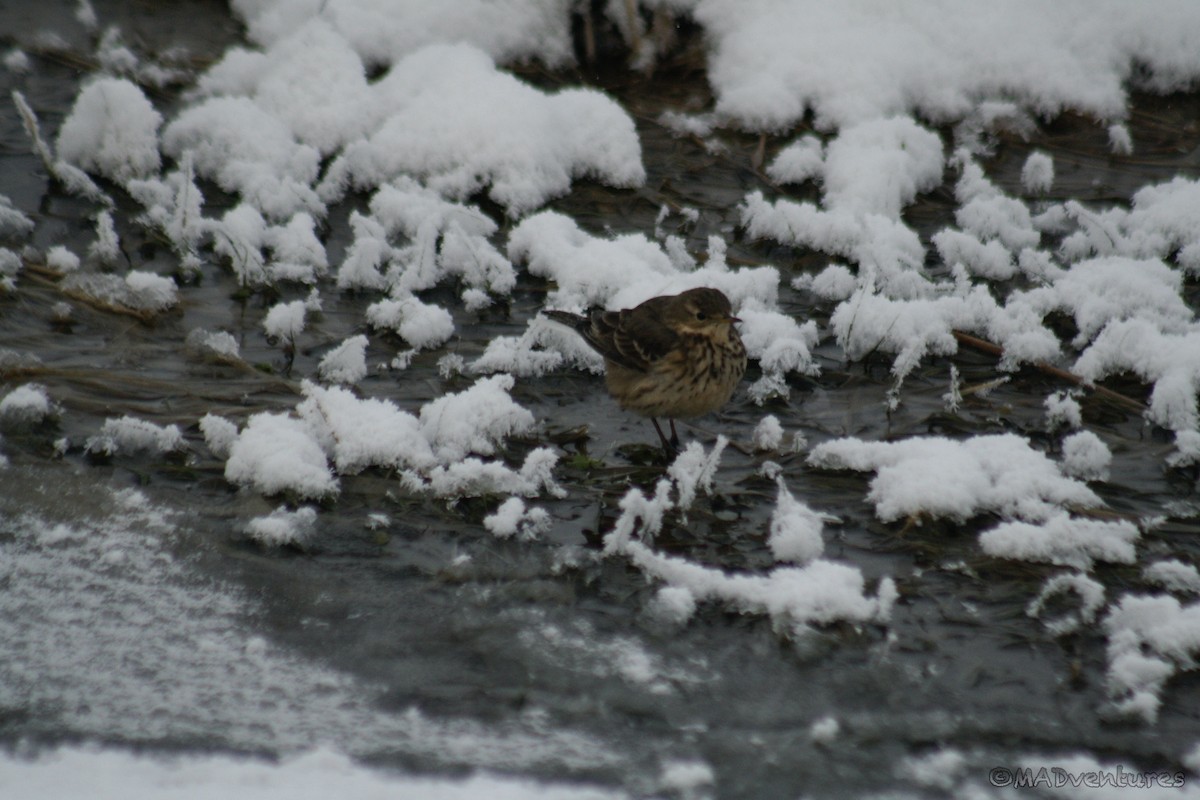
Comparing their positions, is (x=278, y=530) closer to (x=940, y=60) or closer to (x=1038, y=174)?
Result: (x=1038, y=174)

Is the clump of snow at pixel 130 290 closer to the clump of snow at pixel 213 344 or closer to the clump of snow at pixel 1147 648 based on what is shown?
the clump of snow at pixel 213 344

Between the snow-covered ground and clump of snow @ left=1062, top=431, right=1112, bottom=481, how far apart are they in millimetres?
15

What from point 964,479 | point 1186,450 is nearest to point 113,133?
point 964,479

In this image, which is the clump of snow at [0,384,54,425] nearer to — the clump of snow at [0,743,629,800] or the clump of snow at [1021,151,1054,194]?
the clump of snow at [0,743,629,800]

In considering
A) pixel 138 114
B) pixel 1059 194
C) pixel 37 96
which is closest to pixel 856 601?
pixel 1059 194

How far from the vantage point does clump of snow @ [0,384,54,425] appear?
4.27m

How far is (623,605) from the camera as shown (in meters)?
3.60

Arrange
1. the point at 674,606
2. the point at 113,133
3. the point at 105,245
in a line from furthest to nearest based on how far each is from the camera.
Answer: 1. the point at 113,133
2. the point at 105,245
3. the point at 674,606

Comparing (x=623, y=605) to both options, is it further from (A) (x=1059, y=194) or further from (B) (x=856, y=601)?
(A) (x=1059, y=194)

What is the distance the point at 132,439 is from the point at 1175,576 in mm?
3581

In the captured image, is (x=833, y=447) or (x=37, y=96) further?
(x=37, y=96)

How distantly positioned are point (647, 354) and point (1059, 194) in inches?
121

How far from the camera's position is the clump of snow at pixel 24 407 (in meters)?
4.27

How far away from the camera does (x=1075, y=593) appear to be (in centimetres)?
369
